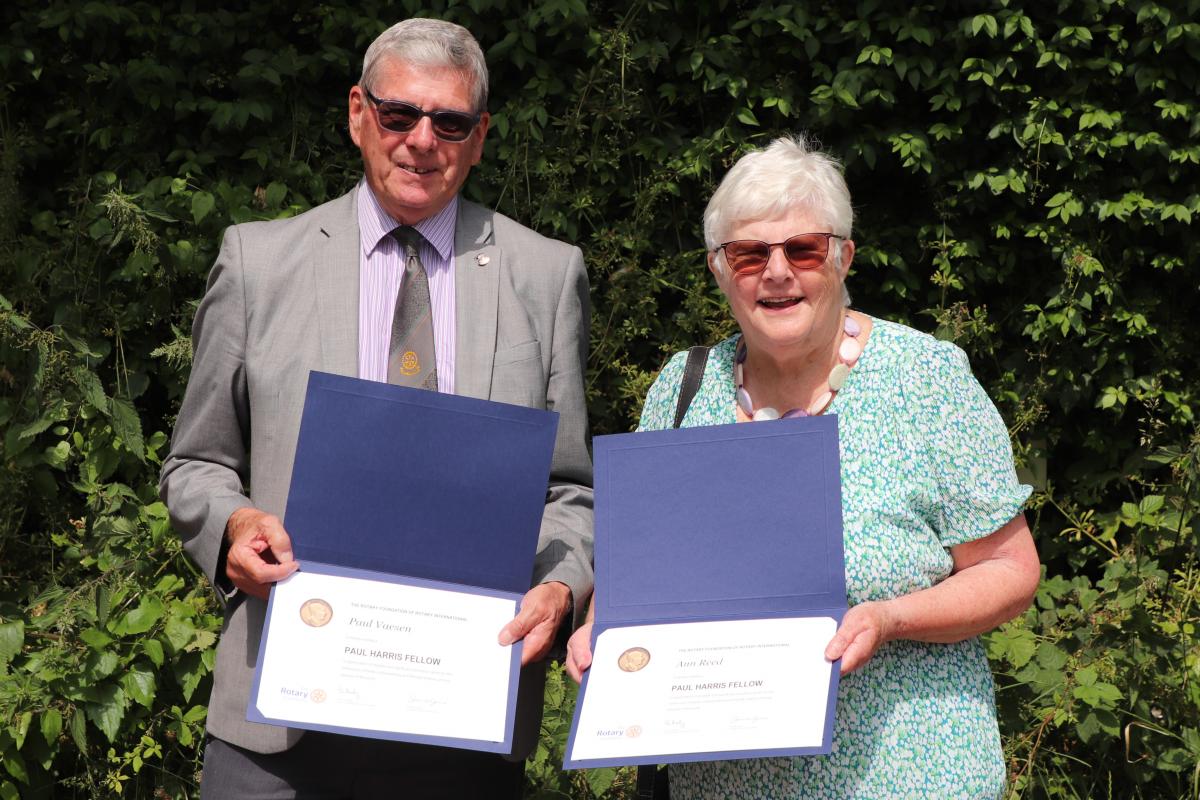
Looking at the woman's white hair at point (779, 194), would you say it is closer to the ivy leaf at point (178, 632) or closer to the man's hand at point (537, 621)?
the man's hand at point (537, 621)

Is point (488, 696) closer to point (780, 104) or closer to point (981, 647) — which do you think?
point (981, 647)

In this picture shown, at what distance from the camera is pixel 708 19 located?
4.98 m

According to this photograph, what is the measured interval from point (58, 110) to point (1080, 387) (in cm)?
423

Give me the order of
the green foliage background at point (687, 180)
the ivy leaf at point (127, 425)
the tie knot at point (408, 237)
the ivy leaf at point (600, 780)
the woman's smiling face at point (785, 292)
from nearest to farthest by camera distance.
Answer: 1. the woman's smiling face at point (785, 292)
2. the tie knot at point (408, 237)
3. the ivy leaf at point (600, 780)
4. the ivy leaf at point (127, 425)
5. the green foliage background at point (687, 180)

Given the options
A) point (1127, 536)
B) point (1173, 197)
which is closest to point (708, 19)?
point (1173, 197)

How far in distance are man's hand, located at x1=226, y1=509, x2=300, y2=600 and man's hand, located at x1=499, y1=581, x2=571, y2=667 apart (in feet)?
1.32

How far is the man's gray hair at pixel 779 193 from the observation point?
7.89 feet

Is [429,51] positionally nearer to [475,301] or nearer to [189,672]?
[475,301]

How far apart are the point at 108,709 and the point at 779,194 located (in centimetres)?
261

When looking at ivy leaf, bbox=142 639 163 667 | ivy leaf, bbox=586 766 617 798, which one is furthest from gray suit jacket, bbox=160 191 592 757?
ivy leaf, bbox=142 639 163 667

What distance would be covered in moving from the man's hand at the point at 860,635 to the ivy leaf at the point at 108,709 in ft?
8.20

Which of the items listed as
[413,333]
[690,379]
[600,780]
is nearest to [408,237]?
[413,333]

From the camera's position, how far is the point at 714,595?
2.21m

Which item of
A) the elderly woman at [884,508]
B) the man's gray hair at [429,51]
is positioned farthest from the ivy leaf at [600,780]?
the man's gray hair at [429,51]
